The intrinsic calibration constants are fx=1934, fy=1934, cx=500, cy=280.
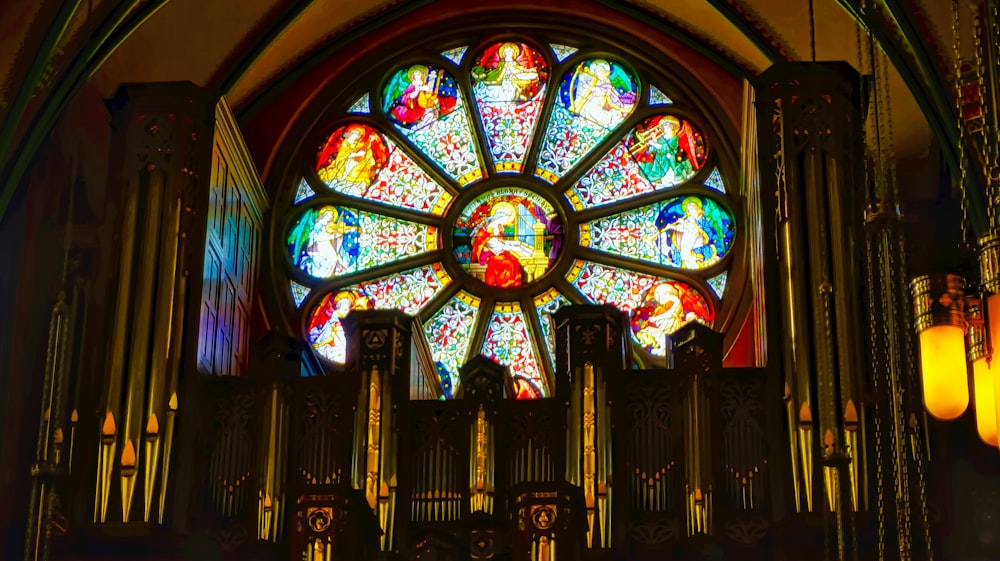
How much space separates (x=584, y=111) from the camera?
15.7 meters

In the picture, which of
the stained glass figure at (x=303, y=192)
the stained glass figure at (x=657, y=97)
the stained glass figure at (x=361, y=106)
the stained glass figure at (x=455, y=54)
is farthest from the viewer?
the stained glass figure at (x=455, y=54)

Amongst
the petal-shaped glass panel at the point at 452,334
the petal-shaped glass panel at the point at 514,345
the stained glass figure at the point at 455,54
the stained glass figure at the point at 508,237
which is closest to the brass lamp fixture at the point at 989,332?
the petal-shaped glass panel at the point at 514,345

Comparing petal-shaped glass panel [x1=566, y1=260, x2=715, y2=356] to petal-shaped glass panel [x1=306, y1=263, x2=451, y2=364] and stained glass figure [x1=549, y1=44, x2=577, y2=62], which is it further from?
stained glass figure [x1=549, y1=44, x2=577, y2=62]

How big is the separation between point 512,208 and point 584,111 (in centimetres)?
102

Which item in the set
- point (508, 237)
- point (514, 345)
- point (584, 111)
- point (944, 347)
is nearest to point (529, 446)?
point (514, 345)

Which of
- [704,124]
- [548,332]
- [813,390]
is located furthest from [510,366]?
[813,390]

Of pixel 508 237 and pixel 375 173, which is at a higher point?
pixel 375 173

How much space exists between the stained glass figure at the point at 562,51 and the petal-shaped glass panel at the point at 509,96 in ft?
0.41

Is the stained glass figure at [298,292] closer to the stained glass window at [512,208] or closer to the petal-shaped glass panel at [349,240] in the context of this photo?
the stained glass window at [512,208]

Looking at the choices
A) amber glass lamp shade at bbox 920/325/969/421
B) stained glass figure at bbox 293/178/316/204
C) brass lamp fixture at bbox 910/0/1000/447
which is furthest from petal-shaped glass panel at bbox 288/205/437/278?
amber glass lamp shade at bbox 920/325/969/421

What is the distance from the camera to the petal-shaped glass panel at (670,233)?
1495 centimetres

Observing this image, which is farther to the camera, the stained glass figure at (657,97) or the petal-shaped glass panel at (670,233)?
the stained glass figure at (657,97)

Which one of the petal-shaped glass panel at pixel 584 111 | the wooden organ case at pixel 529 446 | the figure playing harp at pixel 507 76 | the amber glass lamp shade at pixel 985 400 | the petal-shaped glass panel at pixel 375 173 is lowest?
the amber glass lamp shade at pixel 985 400

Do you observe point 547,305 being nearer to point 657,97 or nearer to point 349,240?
point 349,240
